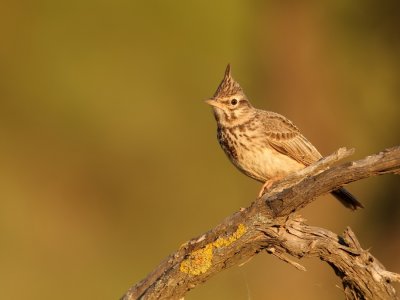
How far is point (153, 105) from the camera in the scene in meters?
22.0

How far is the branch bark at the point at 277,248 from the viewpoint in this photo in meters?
6.23

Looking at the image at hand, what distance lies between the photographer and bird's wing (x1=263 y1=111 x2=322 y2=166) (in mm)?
8289

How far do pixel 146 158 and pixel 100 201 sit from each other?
1.55 meters

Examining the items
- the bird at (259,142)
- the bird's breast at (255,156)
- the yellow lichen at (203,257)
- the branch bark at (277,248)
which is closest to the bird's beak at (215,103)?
the bird at (259,142)

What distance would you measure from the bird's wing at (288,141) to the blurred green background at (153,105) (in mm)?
9956

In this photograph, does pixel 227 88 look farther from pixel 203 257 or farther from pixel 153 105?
pixel 153 105

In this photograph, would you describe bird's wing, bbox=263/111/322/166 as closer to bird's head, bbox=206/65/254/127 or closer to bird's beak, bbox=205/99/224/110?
bird's head, bbox=206/65/254/127

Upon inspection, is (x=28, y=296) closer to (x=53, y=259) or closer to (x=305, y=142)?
(x=53, y=259)

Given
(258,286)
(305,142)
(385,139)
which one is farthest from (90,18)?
(305,142)

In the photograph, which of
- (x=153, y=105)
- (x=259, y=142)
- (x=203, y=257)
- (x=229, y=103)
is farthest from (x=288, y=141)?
(x=153, y=105)

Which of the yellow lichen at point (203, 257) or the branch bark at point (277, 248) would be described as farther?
the yellow lichen at point (203, 257)

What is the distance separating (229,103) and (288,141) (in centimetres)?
61

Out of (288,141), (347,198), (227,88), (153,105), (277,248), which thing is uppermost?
(153,105)

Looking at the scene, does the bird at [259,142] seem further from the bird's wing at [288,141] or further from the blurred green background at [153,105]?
the blurred green background at [153,105]
